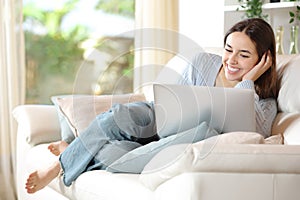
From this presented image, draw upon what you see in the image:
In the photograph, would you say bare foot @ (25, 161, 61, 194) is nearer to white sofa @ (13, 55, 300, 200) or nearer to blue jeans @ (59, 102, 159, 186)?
blue jeans @ (59, 102, 159, 186)

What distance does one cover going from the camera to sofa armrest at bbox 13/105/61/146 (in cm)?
329

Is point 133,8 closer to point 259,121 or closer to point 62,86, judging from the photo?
point 62,86

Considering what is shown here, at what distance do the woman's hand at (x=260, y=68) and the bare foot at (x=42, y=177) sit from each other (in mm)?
879

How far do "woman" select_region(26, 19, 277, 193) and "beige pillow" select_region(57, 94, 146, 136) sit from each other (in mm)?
161

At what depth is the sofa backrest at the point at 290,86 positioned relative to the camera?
2.77 meters

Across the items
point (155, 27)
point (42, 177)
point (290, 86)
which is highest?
point (155, 27)

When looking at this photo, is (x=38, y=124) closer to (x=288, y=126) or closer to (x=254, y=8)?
(x=288, y=126)

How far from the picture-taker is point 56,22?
177 inches

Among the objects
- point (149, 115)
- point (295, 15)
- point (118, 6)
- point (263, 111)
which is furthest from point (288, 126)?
point (118, 6)

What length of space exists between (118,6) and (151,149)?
234 cm

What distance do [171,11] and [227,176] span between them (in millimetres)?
2804

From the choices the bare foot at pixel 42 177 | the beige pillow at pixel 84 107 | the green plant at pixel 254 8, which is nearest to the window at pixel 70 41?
the green plant at pixel 254 8

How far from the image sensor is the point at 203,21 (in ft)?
14.4

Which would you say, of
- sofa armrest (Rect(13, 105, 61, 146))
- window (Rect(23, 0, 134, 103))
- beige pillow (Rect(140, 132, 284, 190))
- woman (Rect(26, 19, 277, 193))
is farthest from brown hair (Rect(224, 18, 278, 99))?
window (Rect(23, 0, 134, 103))
